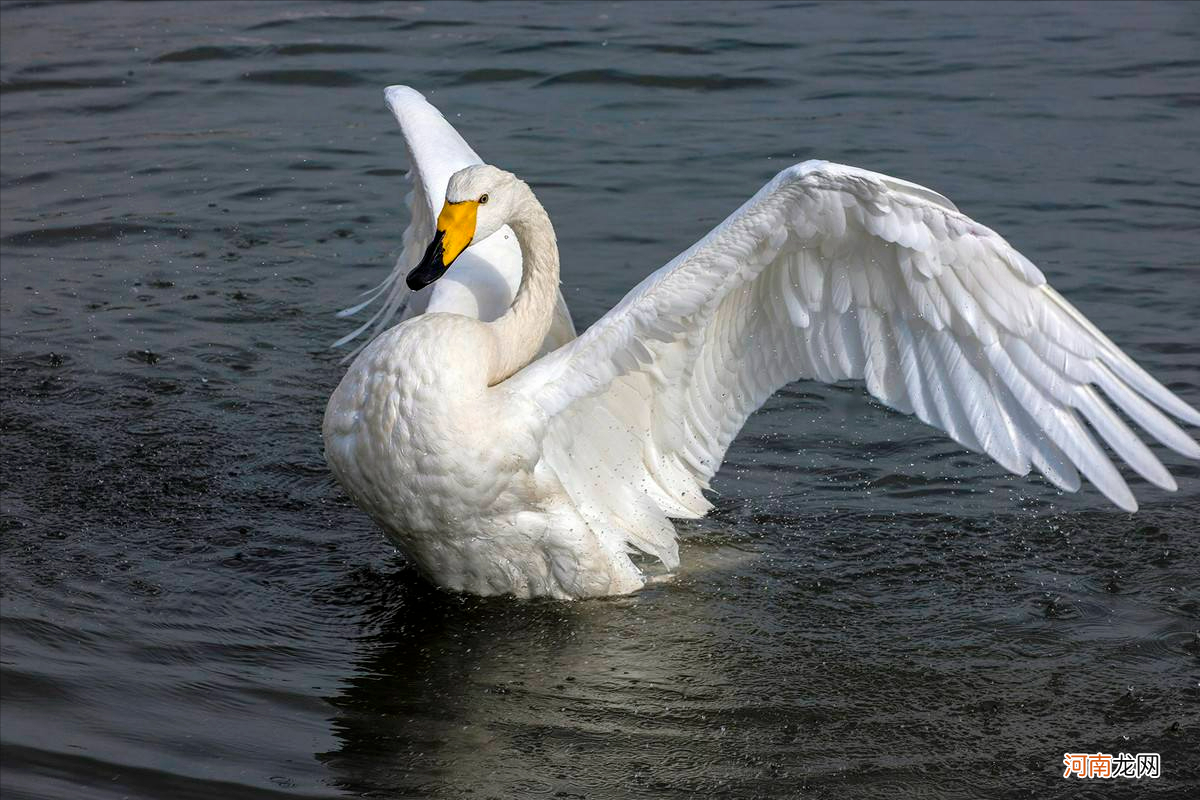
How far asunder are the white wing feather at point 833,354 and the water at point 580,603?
56cm

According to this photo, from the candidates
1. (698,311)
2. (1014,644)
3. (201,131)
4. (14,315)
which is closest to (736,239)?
(698,311)

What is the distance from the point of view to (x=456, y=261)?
22.9 ft

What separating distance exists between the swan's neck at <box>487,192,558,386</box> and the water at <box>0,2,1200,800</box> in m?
1.02

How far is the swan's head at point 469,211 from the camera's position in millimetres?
5738

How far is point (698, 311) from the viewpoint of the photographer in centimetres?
575

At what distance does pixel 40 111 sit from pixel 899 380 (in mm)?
9465

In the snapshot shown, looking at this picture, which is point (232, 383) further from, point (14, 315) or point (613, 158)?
point (613, 158)

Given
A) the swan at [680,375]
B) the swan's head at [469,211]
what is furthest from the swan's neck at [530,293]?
the swan's head at [469,211]

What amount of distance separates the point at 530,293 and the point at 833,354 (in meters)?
1.21

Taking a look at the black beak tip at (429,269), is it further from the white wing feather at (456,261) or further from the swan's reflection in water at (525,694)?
the swan's reflection in water at (525,694)

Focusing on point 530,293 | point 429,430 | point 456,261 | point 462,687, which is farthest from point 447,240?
point 462,687

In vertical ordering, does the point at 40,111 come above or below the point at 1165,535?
above

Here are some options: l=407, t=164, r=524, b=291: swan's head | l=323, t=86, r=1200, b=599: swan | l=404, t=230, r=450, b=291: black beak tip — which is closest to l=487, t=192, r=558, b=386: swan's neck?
l=323, t=86, r=1200, b=599: swan

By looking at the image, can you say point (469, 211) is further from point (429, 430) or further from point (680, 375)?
point (680, 375)
